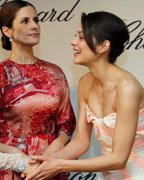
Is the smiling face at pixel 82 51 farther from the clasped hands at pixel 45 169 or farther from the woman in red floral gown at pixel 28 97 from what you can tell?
the clasped hands at pixel 45 169

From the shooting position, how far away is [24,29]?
6.49ft

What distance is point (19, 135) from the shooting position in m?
1.96

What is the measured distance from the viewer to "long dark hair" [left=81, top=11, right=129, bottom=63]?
1654 mm

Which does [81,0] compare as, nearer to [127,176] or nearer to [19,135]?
[19,135]

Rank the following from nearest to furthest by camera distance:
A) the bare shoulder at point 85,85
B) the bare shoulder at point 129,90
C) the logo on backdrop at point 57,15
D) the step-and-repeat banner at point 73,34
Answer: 1. the bare shoulder at point 129,90
2. the bare shoulder at point 85,85
3. the step-and-repeat banner at point 73,34
4. the logo on backdrop at point 57,15

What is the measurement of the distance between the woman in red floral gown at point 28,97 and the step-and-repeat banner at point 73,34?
65 cm

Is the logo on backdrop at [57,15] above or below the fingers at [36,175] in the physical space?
above

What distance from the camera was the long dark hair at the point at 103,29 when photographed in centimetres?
165

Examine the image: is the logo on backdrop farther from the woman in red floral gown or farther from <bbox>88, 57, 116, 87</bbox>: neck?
<bbox>88, 57, 116, 87</bbox>: neck

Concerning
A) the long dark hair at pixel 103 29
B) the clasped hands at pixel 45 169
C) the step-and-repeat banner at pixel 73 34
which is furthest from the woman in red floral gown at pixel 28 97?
the step-and-repeat banner at pixel 73 34

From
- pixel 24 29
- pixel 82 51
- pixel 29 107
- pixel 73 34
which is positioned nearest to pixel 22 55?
pixel 24 29

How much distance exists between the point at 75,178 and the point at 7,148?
2.97ft

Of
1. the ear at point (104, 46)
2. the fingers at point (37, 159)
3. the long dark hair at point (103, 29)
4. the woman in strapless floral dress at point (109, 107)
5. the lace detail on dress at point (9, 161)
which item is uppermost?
the long dark hair at point (103, 29)

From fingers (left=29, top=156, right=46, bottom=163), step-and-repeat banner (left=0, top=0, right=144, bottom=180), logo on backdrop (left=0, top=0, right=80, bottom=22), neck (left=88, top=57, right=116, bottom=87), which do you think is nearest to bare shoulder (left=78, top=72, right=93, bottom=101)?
neck (left=88, top=57, right=116, bottom=87)
